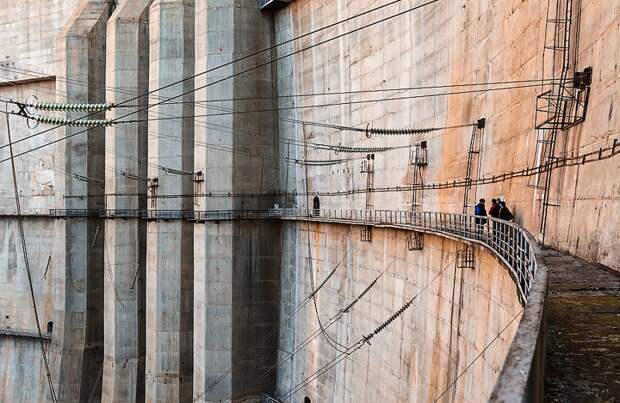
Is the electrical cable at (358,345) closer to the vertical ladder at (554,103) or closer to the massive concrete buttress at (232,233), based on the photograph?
the massive concrete buttress at (232,233)

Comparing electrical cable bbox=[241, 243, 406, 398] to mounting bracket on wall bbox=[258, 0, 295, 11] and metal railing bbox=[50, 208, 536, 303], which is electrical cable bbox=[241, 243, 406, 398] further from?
mounting bracket on wall bbox=[258, 0, 295, 11]

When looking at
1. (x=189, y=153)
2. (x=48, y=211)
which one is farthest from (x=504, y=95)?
(x=48, y=211)

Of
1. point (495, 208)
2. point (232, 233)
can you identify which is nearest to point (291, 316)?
point (232, 233)

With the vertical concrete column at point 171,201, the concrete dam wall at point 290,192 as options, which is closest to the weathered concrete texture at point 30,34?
the concrete dam wall at point 290,192

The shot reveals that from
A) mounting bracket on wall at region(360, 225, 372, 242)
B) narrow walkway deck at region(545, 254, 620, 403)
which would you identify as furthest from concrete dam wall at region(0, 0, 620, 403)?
narrow walkway deck at region(545, 254, 620, 403)

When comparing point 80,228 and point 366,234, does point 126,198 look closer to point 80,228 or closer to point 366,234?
point 80,228

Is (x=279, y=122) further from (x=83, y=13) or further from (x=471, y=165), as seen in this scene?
(x=83, y=13)
